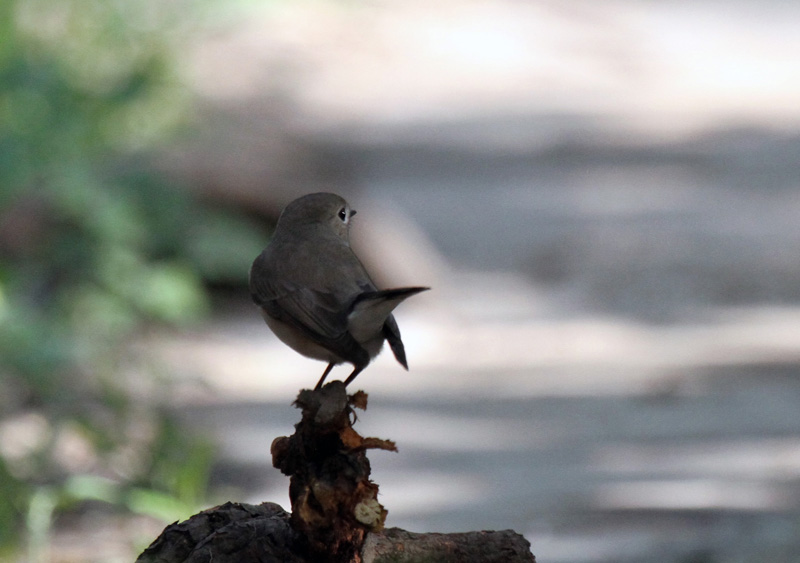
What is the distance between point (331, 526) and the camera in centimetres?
222

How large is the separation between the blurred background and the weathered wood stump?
196cm

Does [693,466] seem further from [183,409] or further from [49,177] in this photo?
[49,177]

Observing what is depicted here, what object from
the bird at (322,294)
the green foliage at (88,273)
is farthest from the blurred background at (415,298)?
the bird at (322,294)

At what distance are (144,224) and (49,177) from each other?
89 centimetres

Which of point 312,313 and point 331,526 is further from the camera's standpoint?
point 312,313

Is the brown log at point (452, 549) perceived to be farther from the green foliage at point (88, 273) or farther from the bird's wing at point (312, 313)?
the green foliage at point (88, 273)

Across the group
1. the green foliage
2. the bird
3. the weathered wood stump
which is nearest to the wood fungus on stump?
the weathered wood stump

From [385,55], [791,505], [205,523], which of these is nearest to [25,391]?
[791,505]

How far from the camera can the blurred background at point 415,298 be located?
482cm

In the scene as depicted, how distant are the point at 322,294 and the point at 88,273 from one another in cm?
360

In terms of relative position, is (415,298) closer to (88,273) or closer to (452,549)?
(88,273)

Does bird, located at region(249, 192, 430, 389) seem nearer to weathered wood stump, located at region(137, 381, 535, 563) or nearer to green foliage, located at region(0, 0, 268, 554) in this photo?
weathered wood stump, located at region(137, 381, 535, 563)

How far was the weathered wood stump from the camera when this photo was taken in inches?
87.0

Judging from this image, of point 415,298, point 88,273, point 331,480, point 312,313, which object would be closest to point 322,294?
point 312,313
